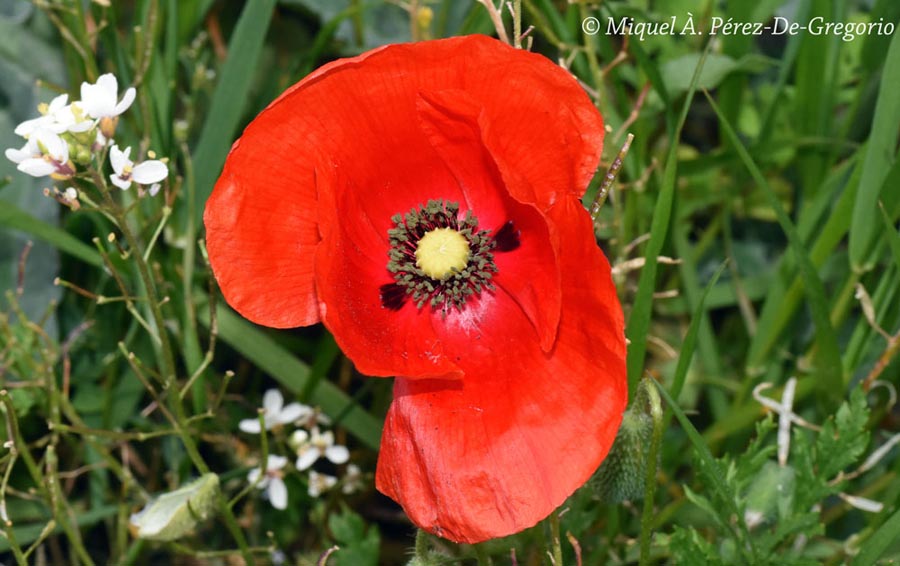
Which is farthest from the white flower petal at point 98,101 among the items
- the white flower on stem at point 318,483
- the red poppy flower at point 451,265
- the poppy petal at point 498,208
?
the white flower on stem at point 318,483

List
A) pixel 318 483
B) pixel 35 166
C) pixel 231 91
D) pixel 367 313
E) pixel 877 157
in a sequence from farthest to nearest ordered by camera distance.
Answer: pixel 318 483, pixel 231 91, pixel 877 157, pixel 367 313, pixel 35 166

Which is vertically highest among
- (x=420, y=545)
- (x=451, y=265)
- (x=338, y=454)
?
(x=451, y=265)

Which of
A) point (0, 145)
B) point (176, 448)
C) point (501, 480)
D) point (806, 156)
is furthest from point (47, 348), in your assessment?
point (806, 156)

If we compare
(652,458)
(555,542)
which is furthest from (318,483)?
(652,458)

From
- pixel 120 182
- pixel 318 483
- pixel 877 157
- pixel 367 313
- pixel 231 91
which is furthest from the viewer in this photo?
pixel 318 483

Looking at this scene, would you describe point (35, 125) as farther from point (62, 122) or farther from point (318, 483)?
point (318, 483)

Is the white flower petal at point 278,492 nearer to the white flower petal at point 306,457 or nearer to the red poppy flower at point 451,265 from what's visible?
the white flower petal at point 306,457
